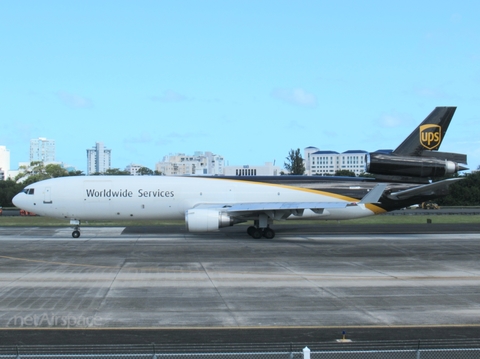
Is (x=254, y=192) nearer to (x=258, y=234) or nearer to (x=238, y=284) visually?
(x=258, y=234)

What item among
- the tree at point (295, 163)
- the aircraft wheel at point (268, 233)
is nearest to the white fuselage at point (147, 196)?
the aircraft wheel at point (268, 233)

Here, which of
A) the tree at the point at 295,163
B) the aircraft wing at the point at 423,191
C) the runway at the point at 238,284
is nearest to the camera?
the runway at the point at 238,284

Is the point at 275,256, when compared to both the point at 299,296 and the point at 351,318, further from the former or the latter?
the point at 351,318

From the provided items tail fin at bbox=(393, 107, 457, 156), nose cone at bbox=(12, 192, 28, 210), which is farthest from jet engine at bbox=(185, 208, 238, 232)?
tail fin at bbox=(393, 107, 457, 156)

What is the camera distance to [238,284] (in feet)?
64.2

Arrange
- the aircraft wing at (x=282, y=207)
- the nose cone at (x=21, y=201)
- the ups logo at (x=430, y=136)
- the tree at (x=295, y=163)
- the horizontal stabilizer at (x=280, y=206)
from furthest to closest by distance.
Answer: the tree at (x=295, y=163)
the ups logo at (x=430, y=136)
the nose cone at (x=21, y=201)
the horizontal stabilizer at (x=280, y=206)
the aircraft wing at (x=282, y=207)

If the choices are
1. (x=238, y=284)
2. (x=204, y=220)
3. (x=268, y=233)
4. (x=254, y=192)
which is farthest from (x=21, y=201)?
(x=238, y=284)

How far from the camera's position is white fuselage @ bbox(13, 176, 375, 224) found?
3734 centimetres

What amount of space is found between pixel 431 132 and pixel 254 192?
13.4 metres

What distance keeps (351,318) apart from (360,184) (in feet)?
86.1

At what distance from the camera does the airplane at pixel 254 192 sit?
37.3 meters

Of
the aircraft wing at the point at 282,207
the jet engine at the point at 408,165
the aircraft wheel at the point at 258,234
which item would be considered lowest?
the aircraft wheel at the point at 258,234

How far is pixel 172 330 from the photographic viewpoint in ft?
42.8

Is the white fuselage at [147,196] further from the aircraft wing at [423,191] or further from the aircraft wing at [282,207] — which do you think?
the aircraft wing at [423,191]
